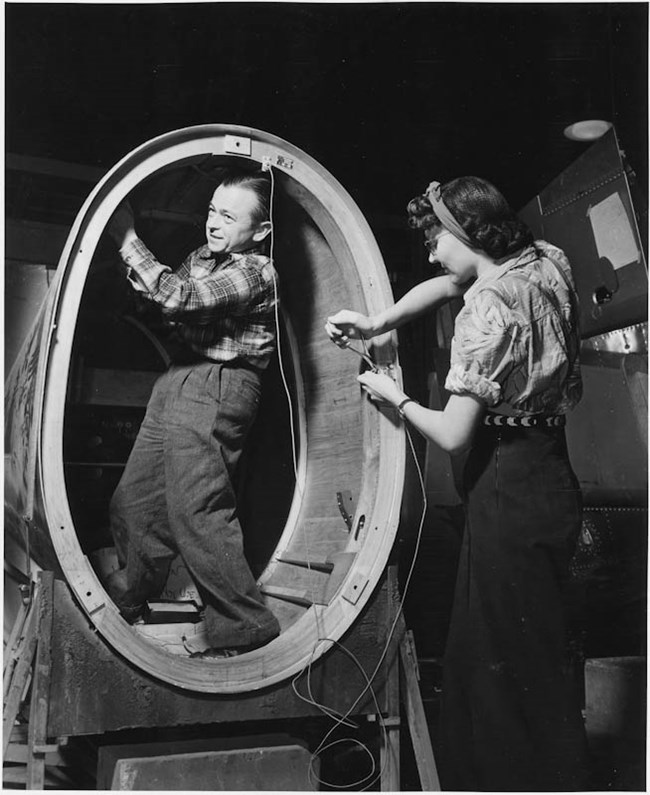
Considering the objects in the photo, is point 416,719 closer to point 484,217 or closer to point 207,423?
point 207,423

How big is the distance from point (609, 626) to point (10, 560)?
1.58 meters

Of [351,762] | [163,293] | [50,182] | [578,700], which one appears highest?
[50,182]

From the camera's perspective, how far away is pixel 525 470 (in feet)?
A: 6.73

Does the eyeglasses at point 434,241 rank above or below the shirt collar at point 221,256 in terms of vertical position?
above

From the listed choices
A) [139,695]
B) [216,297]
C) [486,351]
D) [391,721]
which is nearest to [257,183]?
[216,297]

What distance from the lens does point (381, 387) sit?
6.87 feet

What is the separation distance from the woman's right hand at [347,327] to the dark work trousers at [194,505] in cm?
24

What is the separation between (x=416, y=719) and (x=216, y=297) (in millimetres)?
1169

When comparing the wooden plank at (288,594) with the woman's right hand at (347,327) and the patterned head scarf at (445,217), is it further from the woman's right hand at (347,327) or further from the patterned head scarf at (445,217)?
the patterned head scarf at (445,217)

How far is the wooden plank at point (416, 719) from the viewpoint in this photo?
2004 mm

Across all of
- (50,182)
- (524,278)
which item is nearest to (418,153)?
(524,278)

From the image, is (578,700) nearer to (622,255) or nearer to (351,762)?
(351,762)

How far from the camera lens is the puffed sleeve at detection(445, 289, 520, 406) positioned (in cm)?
197

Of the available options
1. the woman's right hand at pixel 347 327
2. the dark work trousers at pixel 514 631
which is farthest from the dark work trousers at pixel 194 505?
the dark work trousers at pixel 514 631
